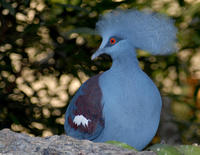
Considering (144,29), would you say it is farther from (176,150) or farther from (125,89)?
(176,150)

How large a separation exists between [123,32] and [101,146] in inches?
20.5

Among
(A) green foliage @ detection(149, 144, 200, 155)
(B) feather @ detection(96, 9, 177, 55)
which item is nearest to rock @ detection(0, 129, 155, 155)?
(A) green foliage @ detection(149, 144, 200, 155)

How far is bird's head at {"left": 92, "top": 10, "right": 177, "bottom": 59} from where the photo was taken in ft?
4.83

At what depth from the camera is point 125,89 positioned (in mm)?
1434

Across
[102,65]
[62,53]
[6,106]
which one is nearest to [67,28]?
[62,53]

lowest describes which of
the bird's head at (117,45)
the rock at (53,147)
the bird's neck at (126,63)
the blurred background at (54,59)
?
the blurred background at (54,59)

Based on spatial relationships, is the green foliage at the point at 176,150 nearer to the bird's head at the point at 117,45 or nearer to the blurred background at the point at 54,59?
the bird's head at the point at 117,45

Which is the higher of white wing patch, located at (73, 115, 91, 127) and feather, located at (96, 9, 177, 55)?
feather, located at (96, 9, 177, 55)

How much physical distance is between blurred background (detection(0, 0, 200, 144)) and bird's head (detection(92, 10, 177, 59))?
63cm

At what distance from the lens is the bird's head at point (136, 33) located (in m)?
1.47

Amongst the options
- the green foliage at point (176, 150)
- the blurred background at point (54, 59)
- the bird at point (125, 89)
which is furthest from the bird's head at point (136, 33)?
the blurred background at point (54, 59)

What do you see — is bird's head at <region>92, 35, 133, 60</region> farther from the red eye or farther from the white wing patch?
the white wing patch

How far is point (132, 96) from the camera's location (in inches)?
56.0

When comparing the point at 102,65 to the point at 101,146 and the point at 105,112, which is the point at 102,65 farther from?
the point at 101,146
